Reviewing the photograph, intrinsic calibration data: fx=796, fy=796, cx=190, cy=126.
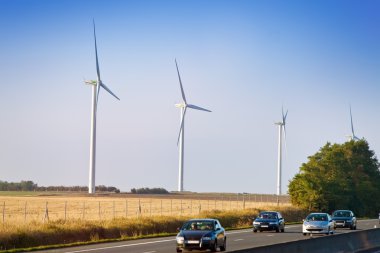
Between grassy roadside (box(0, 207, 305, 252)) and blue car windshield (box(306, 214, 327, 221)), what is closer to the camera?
grassy roadside (box(0, 207, 305, 252))

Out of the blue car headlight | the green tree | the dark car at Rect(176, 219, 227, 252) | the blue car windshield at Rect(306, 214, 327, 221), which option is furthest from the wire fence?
the blue car headlight

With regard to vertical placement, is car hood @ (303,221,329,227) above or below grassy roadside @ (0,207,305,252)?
above

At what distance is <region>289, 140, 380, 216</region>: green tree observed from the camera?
93.1 meters

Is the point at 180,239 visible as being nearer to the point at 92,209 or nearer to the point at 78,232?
the point at 78,232

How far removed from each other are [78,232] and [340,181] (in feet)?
198

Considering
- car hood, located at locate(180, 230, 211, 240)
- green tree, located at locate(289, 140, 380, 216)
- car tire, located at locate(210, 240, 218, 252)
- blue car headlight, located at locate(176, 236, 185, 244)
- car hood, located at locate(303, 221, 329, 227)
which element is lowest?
car tire, located at locate(210, 240, 218, 252)

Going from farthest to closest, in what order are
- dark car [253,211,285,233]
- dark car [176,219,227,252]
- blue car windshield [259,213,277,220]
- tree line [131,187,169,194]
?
tree line [131,187,169,194]
blue car windshield [259,213,277,220]
dark car [253,211,285,233]
dark car [176,219,227,252]

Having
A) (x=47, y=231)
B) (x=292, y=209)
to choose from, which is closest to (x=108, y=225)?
(x=47, y=231)

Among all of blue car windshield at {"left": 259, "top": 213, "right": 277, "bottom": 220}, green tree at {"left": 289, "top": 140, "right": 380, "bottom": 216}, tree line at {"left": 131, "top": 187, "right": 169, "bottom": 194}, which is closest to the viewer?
blue car windshield at {"left": 259, "top": 213, "right": 277, "bottom": 220}

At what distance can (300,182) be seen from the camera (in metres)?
93.8

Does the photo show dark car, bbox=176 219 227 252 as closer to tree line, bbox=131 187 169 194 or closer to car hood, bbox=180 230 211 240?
car hood, bbox=180 230 211 240

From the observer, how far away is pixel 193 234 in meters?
32.4

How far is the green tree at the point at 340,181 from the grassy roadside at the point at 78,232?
32.5 metres

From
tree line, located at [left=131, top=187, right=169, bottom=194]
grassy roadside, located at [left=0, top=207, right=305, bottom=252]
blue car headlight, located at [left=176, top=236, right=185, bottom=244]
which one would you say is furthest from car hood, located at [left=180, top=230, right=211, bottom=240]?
tree line, located at [left=131, top=187, right=169, bottom=194]
